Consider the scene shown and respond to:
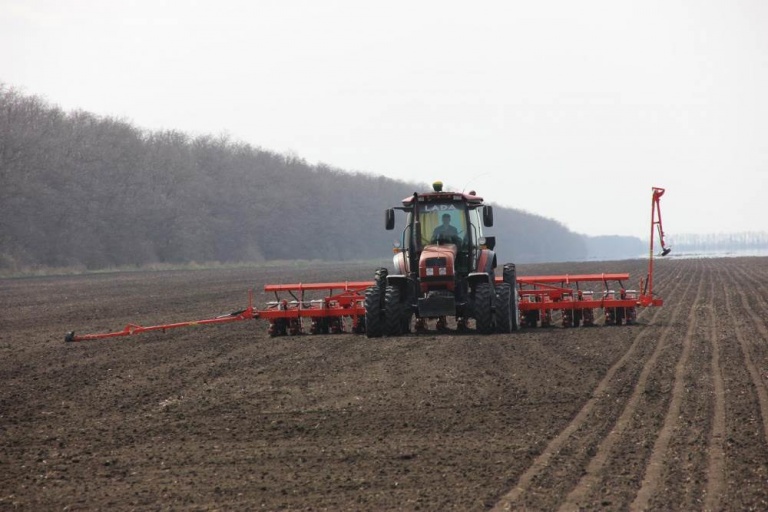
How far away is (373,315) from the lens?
52.5ft

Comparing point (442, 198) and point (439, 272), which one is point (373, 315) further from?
point (442, 198)

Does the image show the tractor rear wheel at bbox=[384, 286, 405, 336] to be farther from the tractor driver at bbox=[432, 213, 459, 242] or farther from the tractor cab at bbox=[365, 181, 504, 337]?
the tractor driver at bbox=[432, 213, 459, 242]

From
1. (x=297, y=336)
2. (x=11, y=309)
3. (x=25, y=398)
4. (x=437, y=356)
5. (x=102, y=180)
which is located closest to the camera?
(x=25, y=398)

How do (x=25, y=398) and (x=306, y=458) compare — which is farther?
(x=25, y=398)

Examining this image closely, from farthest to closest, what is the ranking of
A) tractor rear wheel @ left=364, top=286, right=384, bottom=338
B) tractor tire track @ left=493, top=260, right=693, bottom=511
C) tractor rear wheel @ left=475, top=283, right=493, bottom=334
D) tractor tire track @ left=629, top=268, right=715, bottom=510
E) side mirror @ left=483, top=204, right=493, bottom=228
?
tractor rear wheel @ left=364, top=286, right=384, bottom=338, side mirror @ left=483, top=204, right=493, bottom=228, tractor rear wheel @ left=475, top=283, right=493, bottom=334, tractor tire track @ left=493, top=260, right=693, bottom=511, tractor tire track @ left=629, top=268, right=715, bottom=510

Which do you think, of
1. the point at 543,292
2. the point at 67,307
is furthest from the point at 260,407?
the point at 67,307

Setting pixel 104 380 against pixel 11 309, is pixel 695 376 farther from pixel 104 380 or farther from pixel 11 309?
pixel 11 309

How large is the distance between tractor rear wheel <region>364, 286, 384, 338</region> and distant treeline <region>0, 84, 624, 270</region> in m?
38.8

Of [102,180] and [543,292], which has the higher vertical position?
[102,180]

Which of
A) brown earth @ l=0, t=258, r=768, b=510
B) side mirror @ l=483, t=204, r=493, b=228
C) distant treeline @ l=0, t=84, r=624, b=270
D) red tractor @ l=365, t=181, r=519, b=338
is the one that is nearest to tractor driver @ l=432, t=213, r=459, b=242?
red tractor @ l=365, t=181, r=519, b=338

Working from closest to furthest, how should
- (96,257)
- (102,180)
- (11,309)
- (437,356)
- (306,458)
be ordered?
(306,458), (437,356), (11,309), (96,257), (102,180)

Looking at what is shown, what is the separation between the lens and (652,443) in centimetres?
781

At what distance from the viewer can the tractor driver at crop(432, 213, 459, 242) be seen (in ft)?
54.2

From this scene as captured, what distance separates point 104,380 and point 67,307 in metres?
14.6
